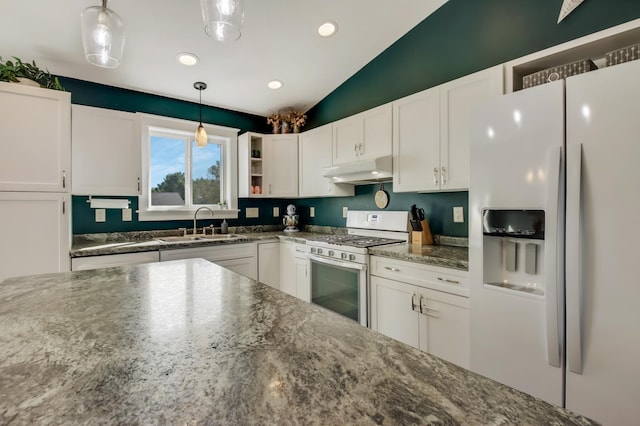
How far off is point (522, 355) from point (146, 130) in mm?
3622

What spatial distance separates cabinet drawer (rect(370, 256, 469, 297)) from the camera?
1768 millimetres

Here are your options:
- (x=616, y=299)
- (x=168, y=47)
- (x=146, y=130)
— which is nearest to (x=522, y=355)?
(x=616, y=299)

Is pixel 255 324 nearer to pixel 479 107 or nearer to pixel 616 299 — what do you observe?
pixel 616 299

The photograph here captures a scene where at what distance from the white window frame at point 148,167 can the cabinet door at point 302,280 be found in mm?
1159

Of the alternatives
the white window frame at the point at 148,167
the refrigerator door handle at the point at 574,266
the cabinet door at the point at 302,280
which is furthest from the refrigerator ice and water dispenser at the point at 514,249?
the white window frame at the point at 148,167

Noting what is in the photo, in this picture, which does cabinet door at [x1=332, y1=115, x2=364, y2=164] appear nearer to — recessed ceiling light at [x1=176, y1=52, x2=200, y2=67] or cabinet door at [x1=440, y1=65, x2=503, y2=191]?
cabinet door at [x1=440, y1=65, x2=503, y2=191]

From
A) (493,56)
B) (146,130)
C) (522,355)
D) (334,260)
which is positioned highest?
(493,56)

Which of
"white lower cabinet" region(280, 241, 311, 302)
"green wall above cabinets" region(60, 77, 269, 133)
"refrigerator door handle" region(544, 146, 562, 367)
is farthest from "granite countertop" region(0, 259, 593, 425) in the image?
"green wall above cabinets" region(60, 77, 269, 133)

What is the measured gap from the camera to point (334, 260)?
2553 millimetres

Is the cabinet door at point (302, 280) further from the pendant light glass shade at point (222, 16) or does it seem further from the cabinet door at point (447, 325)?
the pendant light glass shade at point (222, 16)

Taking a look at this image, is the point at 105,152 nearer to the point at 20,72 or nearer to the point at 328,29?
the point at 20,72

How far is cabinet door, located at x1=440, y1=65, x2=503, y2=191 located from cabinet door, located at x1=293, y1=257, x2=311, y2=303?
4.93 ft

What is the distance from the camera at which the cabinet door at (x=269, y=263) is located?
3193 millimetres

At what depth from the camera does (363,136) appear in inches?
111
